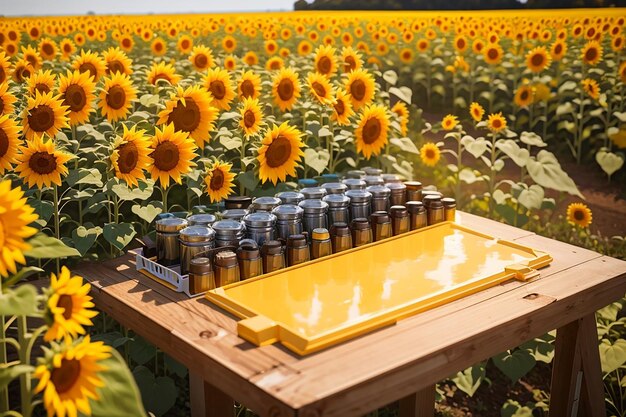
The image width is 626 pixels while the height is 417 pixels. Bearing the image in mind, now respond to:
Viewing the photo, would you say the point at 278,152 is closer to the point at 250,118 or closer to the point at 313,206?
the point at 250,118

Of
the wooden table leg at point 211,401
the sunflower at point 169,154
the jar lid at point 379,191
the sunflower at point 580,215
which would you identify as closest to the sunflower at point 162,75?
the sunflower at point 169,154

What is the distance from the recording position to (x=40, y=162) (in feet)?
7.14

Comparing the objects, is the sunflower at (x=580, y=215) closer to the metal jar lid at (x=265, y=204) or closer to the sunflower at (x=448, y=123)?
the sunflower at (x=448, y=123)

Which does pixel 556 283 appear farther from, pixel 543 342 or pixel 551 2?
pixel 551 2

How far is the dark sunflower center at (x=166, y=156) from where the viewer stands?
2.27 m

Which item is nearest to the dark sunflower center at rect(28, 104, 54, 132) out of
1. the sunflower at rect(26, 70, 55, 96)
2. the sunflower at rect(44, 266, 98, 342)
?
the sunflower at rect(26, 70, 55, 96)

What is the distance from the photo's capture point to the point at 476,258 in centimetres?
218

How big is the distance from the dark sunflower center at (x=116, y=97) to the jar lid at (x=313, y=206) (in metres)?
0.85

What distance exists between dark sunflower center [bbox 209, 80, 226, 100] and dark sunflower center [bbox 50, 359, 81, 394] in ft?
5.66

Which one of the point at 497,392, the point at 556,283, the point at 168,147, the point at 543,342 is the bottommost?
the point at 497,392

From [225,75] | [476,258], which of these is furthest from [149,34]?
[476,258]

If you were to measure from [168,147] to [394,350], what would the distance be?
1.01 meters

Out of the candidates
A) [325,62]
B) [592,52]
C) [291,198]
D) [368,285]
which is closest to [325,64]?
[325,62]

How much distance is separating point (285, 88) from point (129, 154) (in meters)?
0.99
